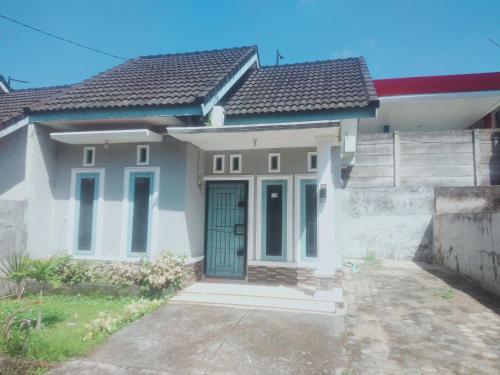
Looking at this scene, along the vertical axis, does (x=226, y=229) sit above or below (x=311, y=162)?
below

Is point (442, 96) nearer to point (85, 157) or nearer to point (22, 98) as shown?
point (85, 157)

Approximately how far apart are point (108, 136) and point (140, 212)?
1877 millimetres

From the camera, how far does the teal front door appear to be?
7.86 meters

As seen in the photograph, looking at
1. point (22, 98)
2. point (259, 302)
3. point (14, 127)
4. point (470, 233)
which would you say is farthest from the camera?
point (22, 98)

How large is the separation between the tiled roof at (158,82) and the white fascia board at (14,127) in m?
0.50

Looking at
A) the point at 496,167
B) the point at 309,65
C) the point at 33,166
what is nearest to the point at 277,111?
the point at 309,65

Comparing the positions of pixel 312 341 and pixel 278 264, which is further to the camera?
pixel 278 264

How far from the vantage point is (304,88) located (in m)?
8.35

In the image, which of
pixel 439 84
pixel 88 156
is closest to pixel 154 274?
pixel 88 156

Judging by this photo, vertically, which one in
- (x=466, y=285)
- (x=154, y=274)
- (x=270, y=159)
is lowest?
(x=466, y=285)

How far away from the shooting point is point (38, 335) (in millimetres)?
4707

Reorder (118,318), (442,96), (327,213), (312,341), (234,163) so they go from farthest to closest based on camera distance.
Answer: (442,96), (234,163), (327,213), (118,318), (312,341)

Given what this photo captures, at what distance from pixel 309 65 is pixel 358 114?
4678mm

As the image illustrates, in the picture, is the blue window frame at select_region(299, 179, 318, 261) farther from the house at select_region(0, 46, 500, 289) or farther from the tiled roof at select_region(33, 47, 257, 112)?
the tiled roof at select_region(33, 47, 257, 112)
